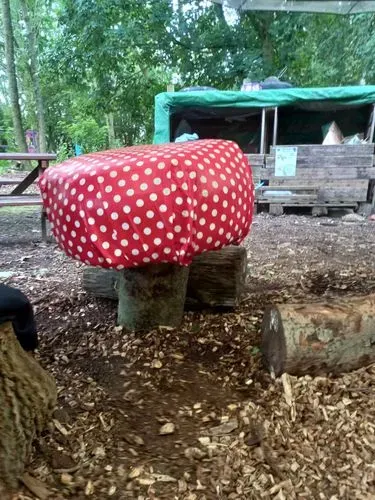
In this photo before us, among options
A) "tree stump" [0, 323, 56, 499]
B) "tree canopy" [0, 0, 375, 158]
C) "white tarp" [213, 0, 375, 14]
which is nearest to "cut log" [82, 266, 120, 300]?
"tree stump" [0, 323, 56, 499]

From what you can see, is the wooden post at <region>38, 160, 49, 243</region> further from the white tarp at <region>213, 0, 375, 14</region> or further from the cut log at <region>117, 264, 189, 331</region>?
the white tarp at <region>213, 0, 375, 14</region>

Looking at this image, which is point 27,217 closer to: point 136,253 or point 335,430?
point 136,253

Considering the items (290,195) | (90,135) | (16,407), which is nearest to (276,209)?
(290,195)

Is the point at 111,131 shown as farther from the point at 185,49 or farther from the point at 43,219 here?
the point at 43,219

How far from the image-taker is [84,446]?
1.50 metres

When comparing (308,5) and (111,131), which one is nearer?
(308,5)

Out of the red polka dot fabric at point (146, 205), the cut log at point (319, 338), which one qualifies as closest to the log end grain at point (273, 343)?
the cut log at point (319, 338)

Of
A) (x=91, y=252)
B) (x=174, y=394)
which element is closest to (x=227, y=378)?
(x=174, y=394)

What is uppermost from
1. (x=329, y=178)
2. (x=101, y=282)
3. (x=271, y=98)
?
(x=271, y=98)

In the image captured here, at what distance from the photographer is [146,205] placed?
1.58 meters

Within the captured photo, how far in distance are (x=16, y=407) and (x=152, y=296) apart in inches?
38.5

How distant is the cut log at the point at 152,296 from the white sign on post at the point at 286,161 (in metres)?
5.24

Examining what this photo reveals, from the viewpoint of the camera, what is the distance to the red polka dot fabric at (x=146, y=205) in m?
1.59

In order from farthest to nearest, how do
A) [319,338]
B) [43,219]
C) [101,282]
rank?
[43,219], [101,282], [319,338]
